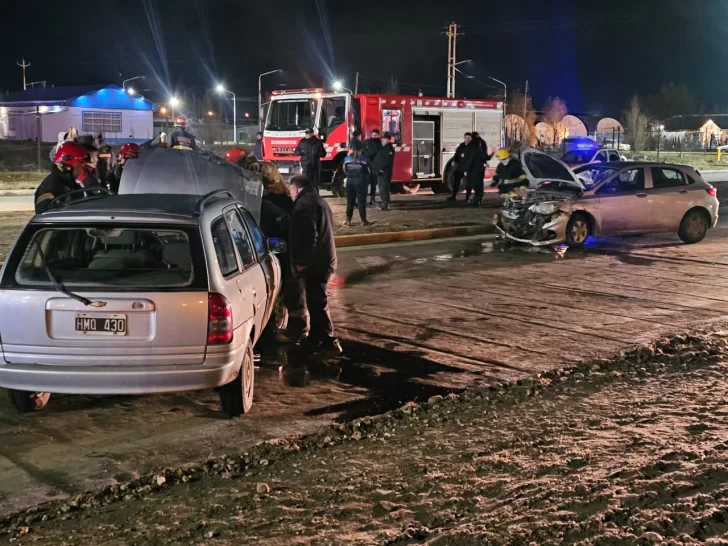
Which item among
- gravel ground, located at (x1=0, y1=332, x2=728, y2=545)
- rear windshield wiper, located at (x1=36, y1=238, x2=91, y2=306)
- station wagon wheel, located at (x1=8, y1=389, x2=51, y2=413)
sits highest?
rear windshield wiper, located at (x1=36, y1=238, x2=91, y2=306)

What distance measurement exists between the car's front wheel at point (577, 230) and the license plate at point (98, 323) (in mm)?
10158

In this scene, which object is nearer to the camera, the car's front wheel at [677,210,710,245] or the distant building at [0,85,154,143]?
the car's front wheel at [677,210,710,245]

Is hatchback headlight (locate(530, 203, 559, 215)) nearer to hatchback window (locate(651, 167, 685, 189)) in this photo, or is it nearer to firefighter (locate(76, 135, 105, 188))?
hatchback window (locate(651, 167, 685, 189))

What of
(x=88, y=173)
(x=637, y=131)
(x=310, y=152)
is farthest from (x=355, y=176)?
(x=637, y=131)

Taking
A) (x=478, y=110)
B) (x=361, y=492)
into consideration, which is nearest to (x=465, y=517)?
(x=361, y=492)

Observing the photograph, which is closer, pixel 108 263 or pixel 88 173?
pixel 108 263

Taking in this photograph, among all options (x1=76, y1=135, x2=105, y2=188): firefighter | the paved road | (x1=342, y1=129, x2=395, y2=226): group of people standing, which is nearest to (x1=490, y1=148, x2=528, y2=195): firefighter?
the paved road

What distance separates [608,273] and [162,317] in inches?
325

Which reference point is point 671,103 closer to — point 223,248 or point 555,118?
point 555,118

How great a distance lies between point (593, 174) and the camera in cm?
1543

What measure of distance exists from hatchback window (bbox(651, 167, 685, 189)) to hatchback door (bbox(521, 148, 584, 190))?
4.72ft

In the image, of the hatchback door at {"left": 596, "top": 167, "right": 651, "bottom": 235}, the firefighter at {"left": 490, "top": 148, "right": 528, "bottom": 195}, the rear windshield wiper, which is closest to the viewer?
the rear windshield wiper

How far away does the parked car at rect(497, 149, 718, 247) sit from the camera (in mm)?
13836

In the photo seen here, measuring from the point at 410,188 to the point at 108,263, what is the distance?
19.3 m
